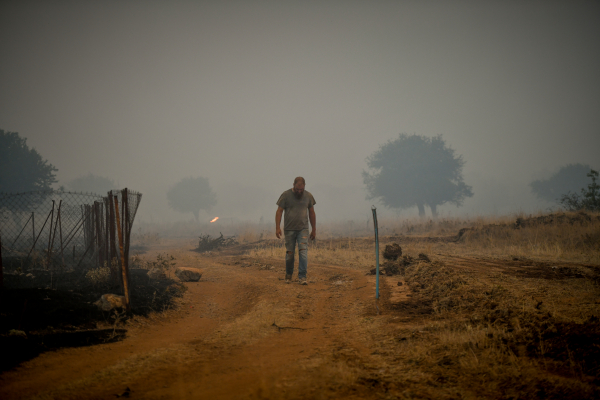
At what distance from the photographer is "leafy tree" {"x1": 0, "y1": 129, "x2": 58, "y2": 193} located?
2627cm

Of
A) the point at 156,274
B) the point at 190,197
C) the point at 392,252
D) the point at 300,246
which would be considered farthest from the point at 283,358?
the point at 190,197

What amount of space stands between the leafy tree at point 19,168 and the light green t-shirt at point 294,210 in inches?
1192

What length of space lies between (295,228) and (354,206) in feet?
378

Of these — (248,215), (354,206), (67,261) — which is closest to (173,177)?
(248,215)

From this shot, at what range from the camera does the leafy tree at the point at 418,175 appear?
36.8 meters

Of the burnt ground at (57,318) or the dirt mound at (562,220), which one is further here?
the dirt mound at (562,220)

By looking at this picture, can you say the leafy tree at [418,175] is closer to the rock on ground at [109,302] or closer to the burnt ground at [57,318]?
the burnt ground at [57,318]

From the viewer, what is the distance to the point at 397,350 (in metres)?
3.07

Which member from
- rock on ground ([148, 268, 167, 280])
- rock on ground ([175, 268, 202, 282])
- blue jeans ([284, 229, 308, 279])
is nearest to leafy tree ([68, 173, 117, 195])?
rock on ground ([175, 268, 202, 282])

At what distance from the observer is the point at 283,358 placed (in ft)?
Result: 10.1

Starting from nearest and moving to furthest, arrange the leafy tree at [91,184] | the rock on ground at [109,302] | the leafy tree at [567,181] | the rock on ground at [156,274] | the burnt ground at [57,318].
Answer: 1. the burnt ground at [57,318]
2. the rock on ground at [109,302]
3. the rock on ground at [156,274]
4. the leafy tree at [567,181]
5. the leafy tree at [91,184]

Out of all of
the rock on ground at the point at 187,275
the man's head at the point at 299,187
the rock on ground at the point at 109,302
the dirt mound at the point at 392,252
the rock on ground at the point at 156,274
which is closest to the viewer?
the rock on ground at the point at 109,302

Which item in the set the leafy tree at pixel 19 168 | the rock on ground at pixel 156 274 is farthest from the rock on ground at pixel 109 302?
the leafy tree at pixel 19 168

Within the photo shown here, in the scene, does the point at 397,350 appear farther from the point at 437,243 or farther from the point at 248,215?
the point at 248,215
